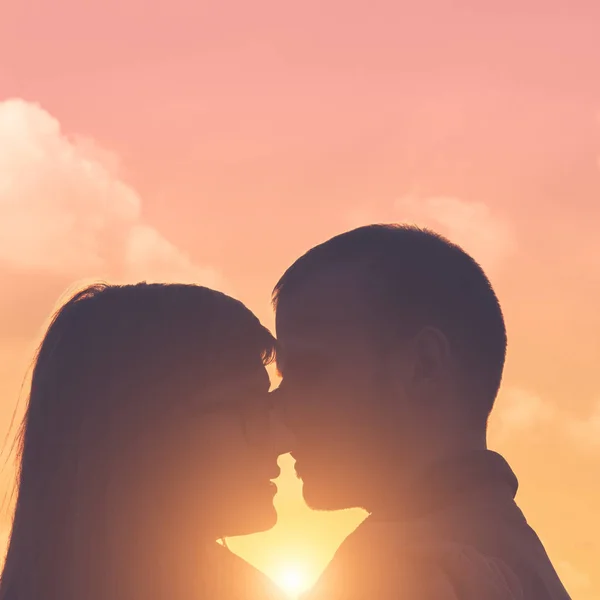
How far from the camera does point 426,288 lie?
607cm

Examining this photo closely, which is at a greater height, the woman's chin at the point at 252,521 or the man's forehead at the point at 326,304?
the man's forehead at the point at 326,304

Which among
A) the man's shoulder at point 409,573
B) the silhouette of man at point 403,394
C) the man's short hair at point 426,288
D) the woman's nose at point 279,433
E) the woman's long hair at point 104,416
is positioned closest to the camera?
the man's shoulder at point 409,573

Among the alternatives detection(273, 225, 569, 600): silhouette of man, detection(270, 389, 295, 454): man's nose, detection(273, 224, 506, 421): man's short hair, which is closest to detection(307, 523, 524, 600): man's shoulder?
detection(273, 225, 569, 600): silhouette of man

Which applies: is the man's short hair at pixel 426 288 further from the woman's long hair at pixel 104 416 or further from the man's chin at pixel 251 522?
the man's chin at pixel 251 522

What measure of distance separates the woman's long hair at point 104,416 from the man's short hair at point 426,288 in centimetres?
55

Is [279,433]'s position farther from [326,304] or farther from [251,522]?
[326,304]

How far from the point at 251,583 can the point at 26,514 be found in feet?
4.30

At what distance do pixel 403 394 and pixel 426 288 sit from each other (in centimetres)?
70

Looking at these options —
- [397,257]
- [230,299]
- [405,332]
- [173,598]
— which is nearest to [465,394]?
[405,332]

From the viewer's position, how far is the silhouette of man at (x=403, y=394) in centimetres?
504

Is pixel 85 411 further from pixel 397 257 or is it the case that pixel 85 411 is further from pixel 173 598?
pixel 397 257

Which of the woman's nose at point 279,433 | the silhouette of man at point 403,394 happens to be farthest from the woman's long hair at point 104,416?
the silhouette of man at point 403,394

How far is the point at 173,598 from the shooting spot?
5.64 metres

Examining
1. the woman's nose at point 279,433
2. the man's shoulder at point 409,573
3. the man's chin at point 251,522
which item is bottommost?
the man's shoulder at point 409,573
